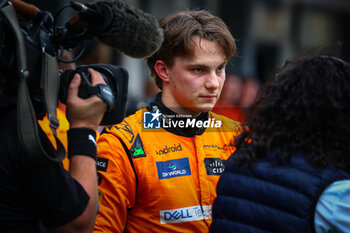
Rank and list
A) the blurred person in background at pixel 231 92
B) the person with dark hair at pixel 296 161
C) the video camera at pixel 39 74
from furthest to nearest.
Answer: the blurred person in background at pixel 231 92
the person with dark hair at pixel 296 161
the video camera at pixel 39 74

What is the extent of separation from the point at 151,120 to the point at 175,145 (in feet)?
0.64

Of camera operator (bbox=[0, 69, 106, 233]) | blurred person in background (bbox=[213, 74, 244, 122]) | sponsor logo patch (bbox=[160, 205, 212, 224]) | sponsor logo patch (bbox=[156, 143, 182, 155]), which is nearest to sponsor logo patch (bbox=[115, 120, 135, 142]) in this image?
sponsor logo patch (bbox=[156, 143, 182, 155])

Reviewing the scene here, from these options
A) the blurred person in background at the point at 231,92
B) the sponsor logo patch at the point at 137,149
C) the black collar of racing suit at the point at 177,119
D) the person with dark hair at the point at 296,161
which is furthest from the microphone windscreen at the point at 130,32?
the blurred person in background at the point at 231,92

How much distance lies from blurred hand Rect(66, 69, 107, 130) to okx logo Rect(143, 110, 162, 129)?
75cm

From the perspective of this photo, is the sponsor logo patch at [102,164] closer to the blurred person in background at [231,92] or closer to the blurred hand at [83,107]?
the blurred hand at [83,107]

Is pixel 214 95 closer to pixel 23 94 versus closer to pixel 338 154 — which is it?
pixel 338 154

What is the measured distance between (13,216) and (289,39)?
14.8m

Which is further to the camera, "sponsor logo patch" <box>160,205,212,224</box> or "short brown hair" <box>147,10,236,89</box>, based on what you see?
"short brown hair" <box>147,10,236,89</box>

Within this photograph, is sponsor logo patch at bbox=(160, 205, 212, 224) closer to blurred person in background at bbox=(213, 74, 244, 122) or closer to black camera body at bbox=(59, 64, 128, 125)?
black camera body at bbox=(59, 64, 128, 125)

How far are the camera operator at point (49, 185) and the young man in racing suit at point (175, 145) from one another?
22.1 inches

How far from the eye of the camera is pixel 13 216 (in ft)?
5.07

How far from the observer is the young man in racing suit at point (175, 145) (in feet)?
7.23

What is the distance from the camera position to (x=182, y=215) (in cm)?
222

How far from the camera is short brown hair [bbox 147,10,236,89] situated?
2.44 m
